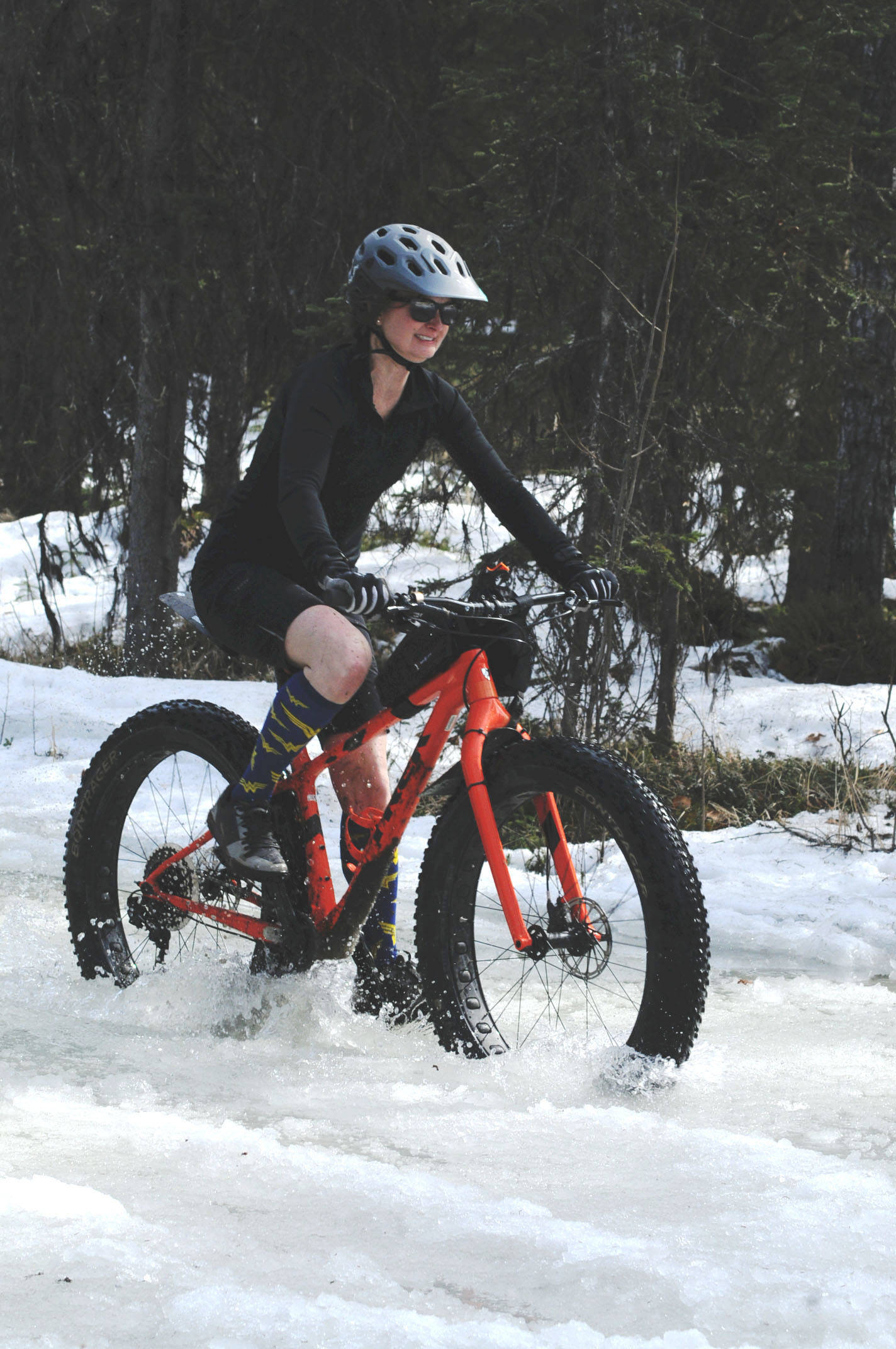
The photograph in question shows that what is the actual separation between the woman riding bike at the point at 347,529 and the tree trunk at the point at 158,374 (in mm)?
6424

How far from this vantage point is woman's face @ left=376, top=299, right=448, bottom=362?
149 inches

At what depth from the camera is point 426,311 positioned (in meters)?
3.77

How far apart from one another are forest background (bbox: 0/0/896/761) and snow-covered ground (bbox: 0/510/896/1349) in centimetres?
375

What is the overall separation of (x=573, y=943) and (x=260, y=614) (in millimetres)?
1303

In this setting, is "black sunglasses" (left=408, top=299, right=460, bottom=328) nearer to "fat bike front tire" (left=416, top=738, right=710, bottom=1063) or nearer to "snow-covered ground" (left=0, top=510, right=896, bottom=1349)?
"fat bike front tire" (left=416, top=738, right=710, bottom=1063)

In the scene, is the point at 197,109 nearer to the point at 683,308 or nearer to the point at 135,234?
the point at 135,234

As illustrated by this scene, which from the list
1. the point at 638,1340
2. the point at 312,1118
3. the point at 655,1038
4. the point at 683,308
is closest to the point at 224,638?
the point at 312,1118

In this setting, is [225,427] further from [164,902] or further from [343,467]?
[343,467]

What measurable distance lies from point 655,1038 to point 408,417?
6.21 feet

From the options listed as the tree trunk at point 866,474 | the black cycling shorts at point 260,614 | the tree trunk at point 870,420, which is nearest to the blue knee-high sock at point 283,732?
the black cycling shorts at point 260,614

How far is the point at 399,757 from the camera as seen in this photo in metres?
8.35

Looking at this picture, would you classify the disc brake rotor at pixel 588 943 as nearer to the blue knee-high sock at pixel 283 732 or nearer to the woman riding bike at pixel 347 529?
the woman riding bike at pixel 347 529

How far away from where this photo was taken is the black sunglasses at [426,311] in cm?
376

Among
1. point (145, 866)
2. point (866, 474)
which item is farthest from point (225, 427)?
point (145, 866)
